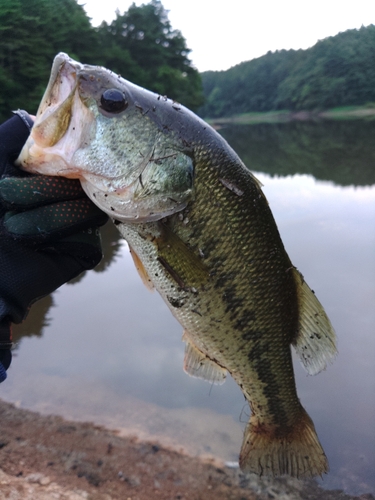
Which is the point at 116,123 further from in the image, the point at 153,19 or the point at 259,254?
the point at 153,19

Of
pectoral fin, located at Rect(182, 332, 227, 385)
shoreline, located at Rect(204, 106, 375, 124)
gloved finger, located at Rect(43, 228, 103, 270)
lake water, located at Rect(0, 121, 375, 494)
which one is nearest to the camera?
gloved finger, located at Rect(43, 228, 103, 270)

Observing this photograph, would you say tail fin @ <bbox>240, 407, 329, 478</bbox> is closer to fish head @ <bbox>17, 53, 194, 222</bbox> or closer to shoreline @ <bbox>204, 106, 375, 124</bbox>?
fish head @ <bbox>17, 53, 194, 222</bbox>

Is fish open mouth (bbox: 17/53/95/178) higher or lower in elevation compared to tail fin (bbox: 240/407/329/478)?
higher

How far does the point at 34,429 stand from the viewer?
3801 mm

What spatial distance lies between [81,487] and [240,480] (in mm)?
1319

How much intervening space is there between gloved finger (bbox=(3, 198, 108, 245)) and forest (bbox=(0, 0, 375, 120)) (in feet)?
65.1

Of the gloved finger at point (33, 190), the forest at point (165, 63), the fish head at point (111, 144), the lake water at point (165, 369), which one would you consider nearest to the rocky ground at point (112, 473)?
the lake water at point (165, 369)

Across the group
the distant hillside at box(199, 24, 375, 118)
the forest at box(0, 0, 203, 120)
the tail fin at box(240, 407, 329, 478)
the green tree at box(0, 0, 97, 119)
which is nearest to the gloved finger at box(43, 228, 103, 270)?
the tail fin at box(240, 407, 329, 478)

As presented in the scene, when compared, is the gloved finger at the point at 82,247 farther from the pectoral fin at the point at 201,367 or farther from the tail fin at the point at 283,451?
the tail fin at the point at 283,451

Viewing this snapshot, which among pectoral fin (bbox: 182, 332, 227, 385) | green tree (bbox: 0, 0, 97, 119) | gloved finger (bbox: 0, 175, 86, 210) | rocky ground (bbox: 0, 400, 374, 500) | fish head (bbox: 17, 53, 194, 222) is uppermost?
green tree (bbox: 0, 0, 97, 119)

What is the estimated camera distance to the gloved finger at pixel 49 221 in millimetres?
2004

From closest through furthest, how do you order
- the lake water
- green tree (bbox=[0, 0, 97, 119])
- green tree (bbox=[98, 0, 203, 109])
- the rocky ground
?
the rocky ground < the lake water < green tree (bbox=[0, 0, 97, 119]) < green tree (bbox=[98, 0, 203, 109])

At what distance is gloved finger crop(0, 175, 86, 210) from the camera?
194 cm

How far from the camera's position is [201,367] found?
2.46 metres
